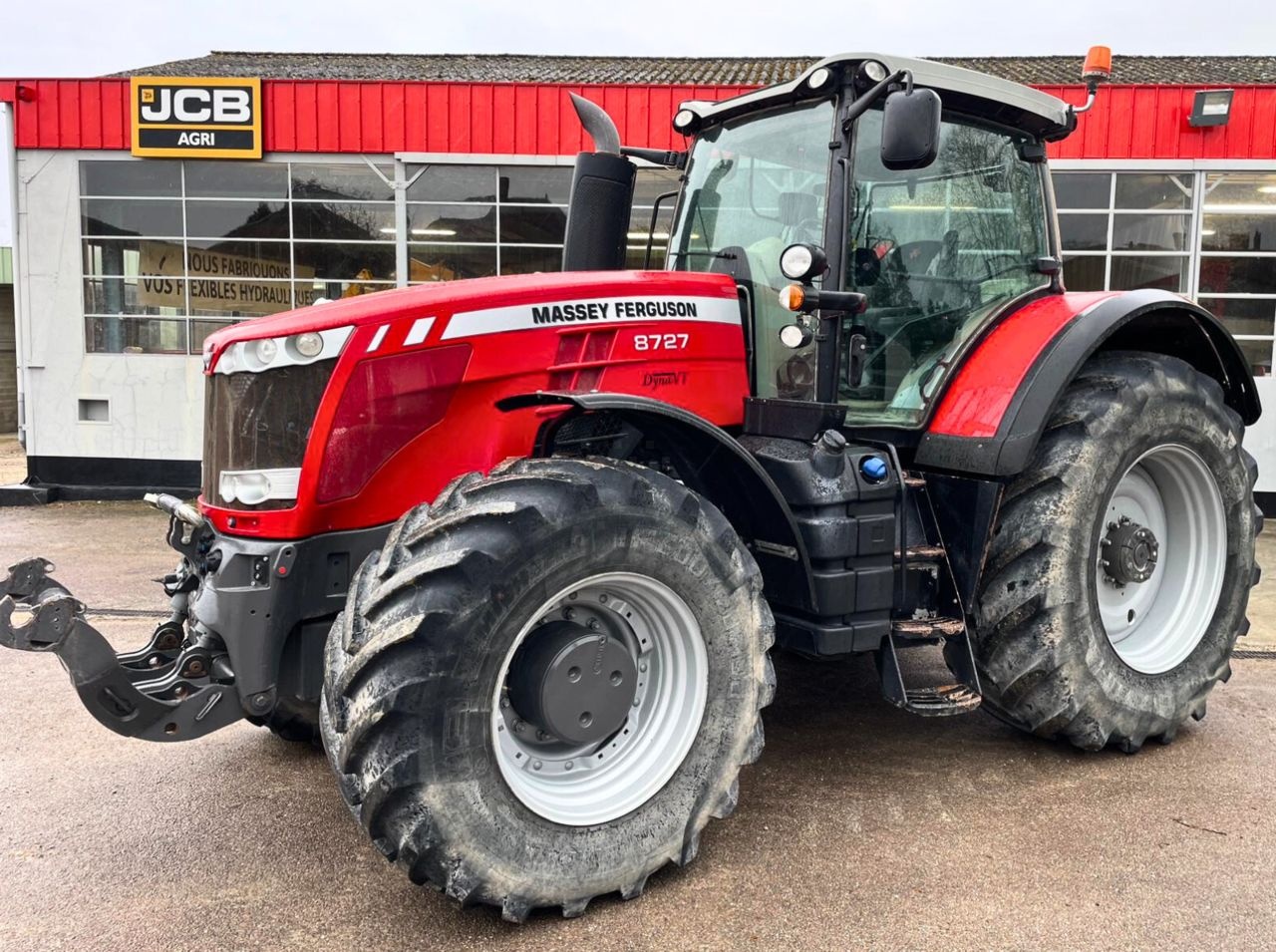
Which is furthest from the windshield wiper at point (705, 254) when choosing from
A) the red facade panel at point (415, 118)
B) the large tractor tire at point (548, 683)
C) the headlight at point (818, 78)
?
the red facade panel at point (415, 118)

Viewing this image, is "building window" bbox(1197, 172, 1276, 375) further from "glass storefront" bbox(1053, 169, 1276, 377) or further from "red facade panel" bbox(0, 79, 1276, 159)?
"red facade panel" bbox(0, 79, 1276, 159)

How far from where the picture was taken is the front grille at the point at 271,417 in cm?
284

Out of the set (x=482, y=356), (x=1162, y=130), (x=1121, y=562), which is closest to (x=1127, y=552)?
(x=1121, y=562)

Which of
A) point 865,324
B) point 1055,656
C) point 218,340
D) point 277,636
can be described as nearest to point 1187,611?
point 1055,656

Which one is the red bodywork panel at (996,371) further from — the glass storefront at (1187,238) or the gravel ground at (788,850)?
the glass storefront at (1187,238)

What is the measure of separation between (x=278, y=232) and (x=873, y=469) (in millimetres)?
10832

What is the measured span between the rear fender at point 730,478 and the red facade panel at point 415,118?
848 centimetres

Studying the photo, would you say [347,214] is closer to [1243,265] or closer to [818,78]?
[818,78]

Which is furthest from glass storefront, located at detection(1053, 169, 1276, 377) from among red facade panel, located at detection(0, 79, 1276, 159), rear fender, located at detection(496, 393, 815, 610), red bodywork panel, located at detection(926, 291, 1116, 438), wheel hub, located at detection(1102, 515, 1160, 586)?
rear fender, located at detection(496, 393, 815, 610)

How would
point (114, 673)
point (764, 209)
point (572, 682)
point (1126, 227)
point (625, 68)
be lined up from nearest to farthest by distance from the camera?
point (114, 673) → point (572, 682) → point (764, 209) → point (1126, 227) → point (625, 68)

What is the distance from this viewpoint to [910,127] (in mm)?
3076

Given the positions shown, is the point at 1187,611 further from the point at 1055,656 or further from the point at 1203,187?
the point at 1203,187

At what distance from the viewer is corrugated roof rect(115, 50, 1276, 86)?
1587cm

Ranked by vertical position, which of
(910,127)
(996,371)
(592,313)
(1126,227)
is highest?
(1126,227)
